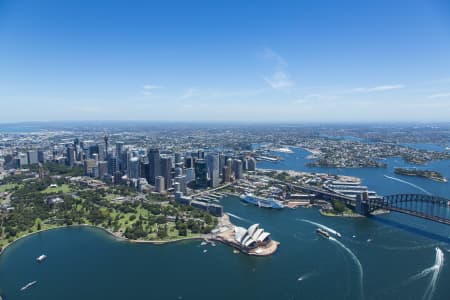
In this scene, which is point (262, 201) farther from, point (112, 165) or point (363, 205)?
point (112, 165)

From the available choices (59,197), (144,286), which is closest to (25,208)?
(59,197)

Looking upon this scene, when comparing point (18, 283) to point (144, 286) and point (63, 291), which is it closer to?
point (63, 291)

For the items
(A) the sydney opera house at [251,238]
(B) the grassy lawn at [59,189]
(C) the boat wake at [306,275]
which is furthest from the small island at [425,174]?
(B) the grassy lawn at [59,189]

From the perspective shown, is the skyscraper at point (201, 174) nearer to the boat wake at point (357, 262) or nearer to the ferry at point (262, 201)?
the ferry at point (262, 201)

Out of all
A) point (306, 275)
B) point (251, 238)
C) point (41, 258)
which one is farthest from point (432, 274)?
point (41, 258)

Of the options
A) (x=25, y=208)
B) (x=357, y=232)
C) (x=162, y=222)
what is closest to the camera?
(x=357, y=232)

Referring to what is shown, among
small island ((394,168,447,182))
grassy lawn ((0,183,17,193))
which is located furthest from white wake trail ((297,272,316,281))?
grassy lawn ((0,183,17,193))

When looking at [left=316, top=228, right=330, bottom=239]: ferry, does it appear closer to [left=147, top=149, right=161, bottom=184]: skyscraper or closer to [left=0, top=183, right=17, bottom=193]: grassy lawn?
[left=147, top=149, right=161, bottom=184]: skyscraper
